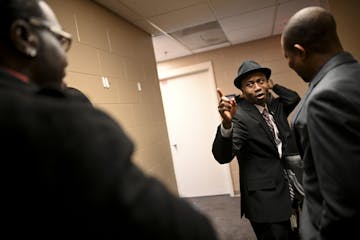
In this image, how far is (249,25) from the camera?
140 inches

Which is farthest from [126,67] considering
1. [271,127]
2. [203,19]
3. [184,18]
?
[271,127]

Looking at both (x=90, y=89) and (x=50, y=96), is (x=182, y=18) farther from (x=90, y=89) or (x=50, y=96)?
(x=50, y=96)

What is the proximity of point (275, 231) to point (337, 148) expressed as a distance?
41.8 inches

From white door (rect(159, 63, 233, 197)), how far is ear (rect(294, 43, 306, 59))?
3466mm

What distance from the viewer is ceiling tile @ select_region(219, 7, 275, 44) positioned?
320 cm

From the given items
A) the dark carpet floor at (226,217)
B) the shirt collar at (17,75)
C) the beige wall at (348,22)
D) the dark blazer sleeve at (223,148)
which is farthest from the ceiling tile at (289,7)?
the shirt collar at (17,75)

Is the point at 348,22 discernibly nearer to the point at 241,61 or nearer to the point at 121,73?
the point at 121,73

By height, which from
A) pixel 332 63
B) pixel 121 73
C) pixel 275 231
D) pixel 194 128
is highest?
pixel 121 73

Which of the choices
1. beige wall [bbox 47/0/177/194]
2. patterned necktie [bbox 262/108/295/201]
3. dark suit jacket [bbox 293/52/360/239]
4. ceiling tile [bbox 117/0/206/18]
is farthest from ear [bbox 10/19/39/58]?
ceiling tile [bbox 117/0/206/18]

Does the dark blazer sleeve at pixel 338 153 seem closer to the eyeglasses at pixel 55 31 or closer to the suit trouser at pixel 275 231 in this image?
the eyeglasses at pixel 55 31

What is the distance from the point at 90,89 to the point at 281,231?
159 cm

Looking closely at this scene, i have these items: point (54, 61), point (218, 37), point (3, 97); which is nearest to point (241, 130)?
point (54, 61)

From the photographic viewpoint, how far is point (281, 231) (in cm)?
173

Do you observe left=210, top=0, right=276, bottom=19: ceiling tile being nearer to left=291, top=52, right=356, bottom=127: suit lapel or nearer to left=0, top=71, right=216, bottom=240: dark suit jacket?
left=291, top=52, right=356, bottom=127: suit lapel
